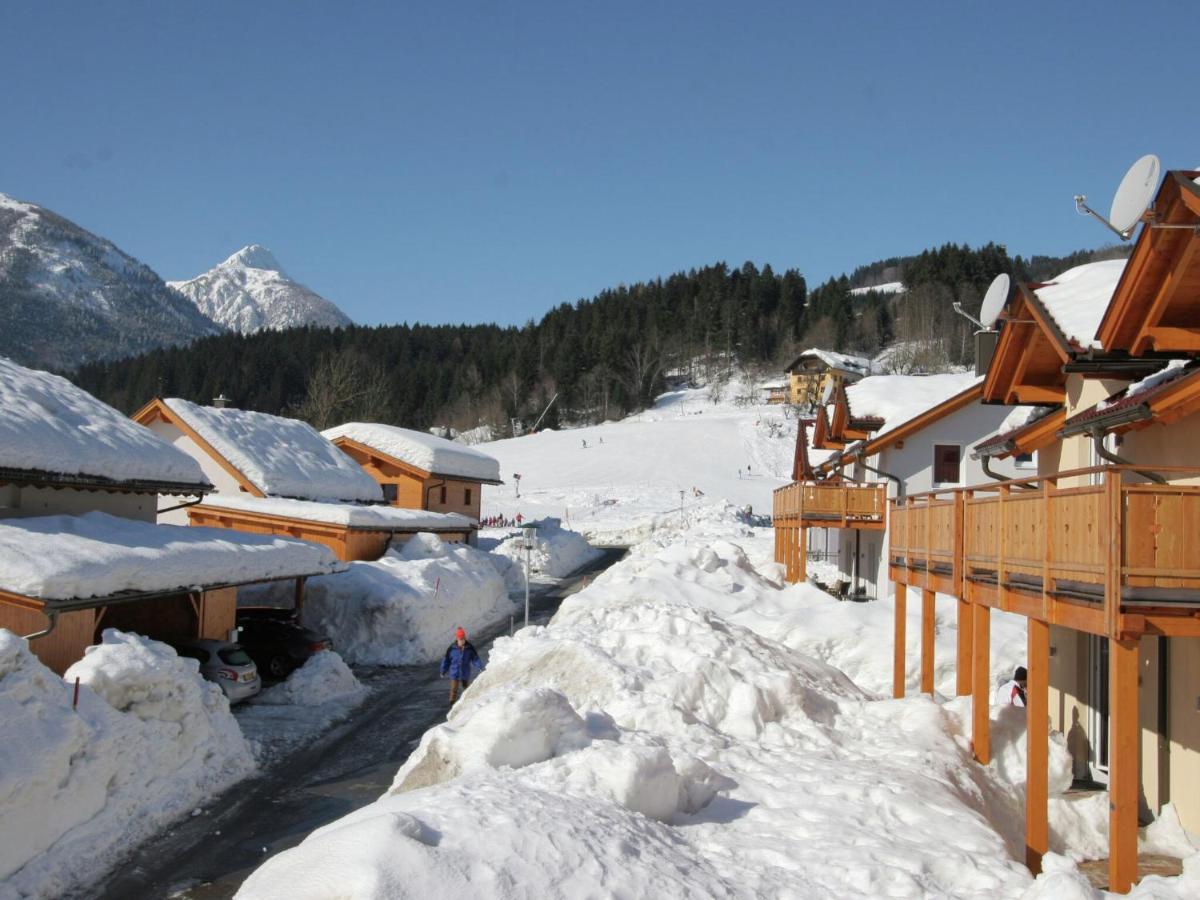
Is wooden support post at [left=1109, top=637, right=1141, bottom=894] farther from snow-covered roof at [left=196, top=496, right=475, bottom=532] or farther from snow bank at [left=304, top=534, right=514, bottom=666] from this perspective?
snow-covered roof at [left=196, top=496, right=475, bottom=532]

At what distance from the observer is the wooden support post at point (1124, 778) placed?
730cm

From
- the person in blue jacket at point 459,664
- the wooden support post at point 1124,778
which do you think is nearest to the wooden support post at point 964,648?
the wooden support post at point 1124,778

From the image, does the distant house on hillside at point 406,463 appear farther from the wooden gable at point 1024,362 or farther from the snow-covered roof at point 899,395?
the wooden gable at point 1024,362

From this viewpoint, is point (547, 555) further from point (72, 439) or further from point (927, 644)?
point (927, 644)

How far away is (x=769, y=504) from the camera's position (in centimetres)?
6894

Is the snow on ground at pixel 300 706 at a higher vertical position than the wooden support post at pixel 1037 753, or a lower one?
lower

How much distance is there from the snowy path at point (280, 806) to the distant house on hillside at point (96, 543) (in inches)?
136

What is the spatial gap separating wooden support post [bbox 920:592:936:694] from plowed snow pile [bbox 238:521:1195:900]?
37.8 inches

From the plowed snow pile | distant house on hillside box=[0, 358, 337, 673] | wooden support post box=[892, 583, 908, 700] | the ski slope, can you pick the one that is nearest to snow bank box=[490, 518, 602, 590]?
the ski slope

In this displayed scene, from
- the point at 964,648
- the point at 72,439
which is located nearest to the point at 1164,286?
the point at 964,648

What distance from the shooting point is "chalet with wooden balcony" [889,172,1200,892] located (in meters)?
7.42

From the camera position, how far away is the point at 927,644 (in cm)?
1408

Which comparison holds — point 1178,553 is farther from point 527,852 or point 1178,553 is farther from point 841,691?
point 841,691

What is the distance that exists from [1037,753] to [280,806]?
876 centimetres
